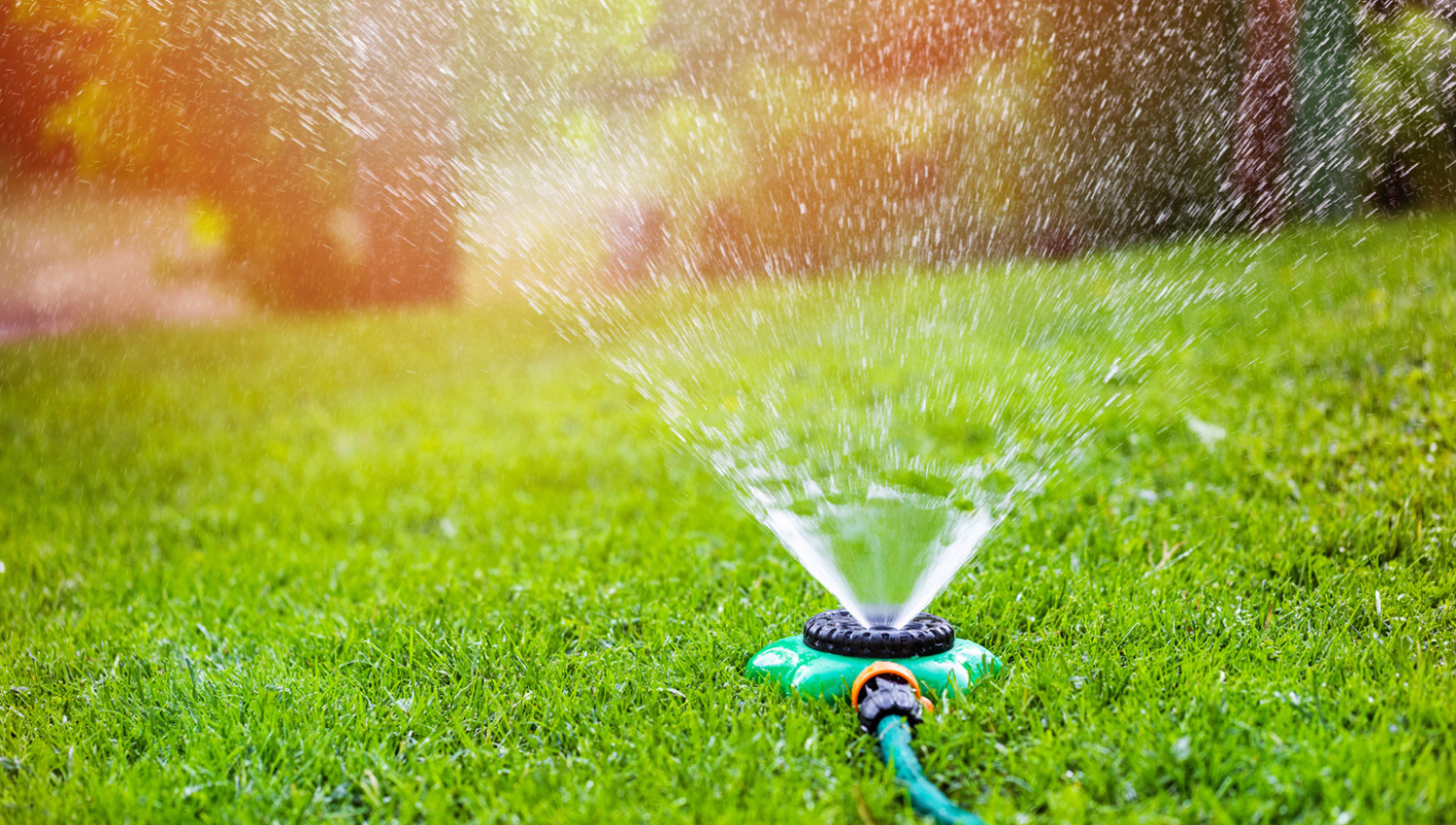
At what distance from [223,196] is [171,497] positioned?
258 inches

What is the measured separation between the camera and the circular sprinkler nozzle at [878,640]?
7.34ft

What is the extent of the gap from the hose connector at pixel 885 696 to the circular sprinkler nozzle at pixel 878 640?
6 centimetres

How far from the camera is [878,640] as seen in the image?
2242 millimetres

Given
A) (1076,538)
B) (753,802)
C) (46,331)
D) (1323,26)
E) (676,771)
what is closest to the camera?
(753,802)

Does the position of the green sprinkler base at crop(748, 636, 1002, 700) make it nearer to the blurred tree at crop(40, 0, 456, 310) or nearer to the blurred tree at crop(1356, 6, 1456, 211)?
the blurred tree at crop(1356, 6, 1456, 211)

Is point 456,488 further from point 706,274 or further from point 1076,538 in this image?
point 706,274

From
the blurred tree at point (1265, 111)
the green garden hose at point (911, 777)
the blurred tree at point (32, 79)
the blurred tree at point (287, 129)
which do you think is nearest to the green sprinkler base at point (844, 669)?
the green garden hose at point (911, 777)

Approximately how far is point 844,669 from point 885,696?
6.9 inches

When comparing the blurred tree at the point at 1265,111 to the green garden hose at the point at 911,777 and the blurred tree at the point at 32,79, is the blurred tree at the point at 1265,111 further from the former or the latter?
the blurred tree at the point at 32,79

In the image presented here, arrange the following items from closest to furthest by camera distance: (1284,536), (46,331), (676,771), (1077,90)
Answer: (676,771)
(1284,536)
(1077,90)
(46,331)

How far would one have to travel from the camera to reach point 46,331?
380 inches

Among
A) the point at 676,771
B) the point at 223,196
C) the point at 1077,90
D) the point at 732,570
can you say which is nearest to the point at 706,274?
the point at 1077,90

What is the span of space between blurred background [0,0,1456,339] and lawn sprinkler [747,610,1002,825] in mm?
5943

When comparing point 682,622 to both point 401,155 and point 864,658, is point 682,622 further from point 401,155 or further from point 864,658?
point 401,155
